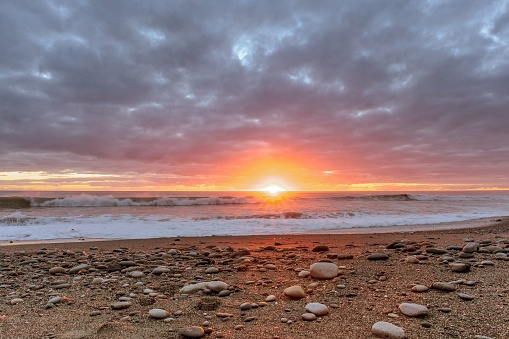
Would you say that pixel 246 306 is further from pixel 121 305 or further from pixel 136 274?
pixel 136 274

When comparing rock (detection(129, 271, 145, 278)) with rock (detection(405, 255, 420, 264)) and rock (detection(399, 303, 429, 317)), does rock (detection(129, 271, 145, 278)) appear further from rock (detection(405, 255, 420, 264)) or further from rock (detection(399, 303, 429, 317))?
rock (detection(405, 255, 420, 264))

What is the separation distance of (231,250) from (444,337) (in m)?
5.15

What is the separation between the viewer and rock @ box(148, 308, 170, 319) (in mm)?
3346

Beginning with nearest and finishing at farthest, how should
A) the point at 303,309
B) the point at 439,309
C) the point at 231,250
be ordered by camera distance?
the point at 439,309
the point at 303,309
the point at 231,250

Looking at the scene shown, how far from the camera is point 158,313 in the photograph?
3.38m

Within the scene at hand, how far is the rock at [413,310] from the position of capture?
306 centimetres

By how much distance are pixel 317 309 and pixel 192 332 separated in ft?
4.19

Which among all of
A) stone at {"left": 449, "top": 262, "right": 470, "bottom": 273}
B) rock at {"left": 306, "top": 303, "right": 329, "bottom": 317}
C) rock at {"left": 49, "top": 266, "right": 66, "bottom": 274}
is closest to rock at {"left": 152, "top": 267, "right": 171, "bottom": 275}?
rock at {"left": 49, "top": 266, "right": 66, "bottom": 274}

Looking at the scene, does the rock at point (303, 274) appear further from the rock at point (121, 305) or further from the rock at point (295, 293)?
the rock at point (121, 305)

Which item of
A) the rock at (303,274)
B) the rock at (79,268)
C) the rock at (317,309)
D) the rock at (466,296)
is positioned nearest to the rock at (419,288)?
the rock at (466,296)

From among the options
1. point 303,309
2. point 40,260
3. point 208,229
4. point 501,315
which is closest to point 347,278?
→ point 303,309

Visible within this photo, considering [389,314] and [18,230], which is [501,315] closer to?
[389,314]

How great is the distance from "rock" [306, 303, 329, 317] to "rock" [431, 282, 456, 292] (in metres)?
1.50

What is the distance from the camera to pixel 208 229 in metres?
12.5
